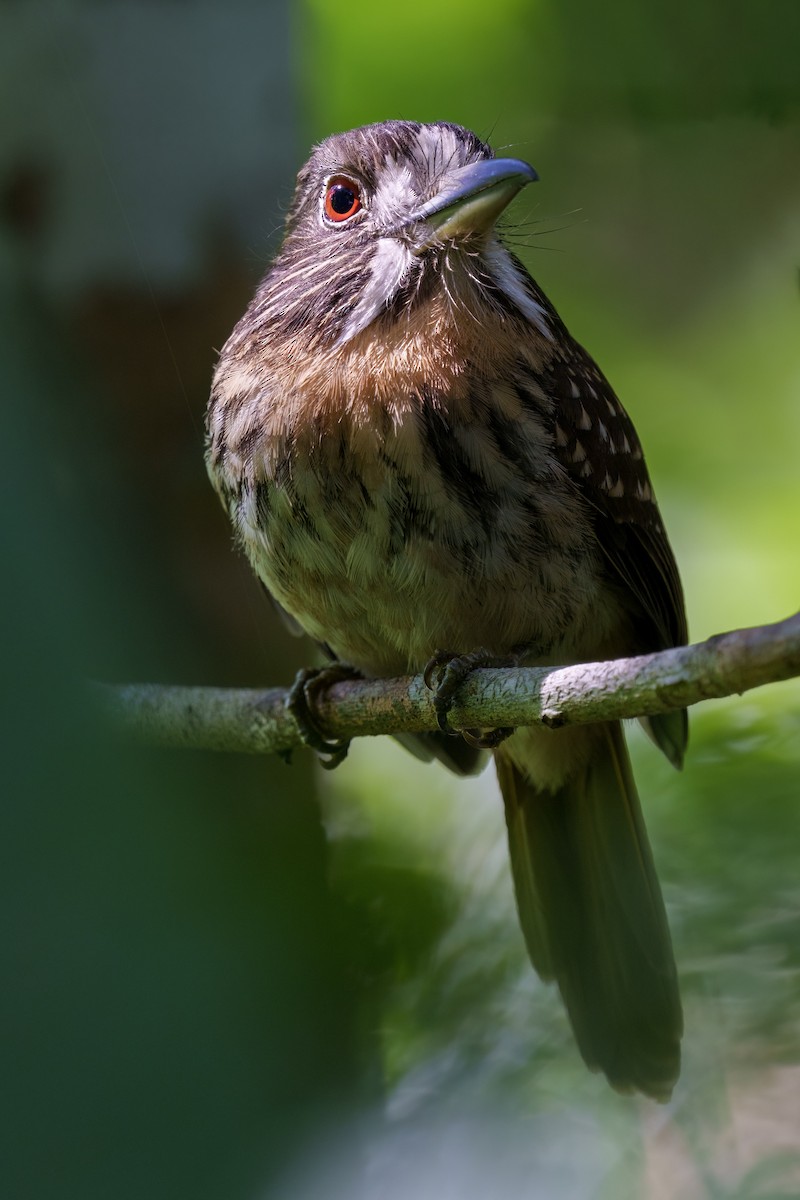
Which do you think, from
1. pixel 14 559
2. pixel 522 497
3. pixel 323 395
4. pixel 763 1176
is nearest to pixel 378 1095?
pixel 763 1176

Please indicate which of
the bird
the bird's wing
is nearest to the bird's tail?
the bird

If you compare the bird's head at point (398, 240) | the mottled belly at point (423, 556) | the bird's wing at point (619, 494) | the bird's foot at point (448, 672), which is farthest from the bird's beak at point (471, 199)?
the bird's foot at point (448, 672)

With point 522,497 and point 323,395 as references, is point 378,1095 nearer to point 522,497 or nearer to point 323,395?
point 522,497

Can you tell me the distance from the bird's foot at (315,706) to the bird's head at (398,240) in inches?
28.8

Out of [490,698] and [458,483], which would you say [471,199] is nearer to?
[458,483]

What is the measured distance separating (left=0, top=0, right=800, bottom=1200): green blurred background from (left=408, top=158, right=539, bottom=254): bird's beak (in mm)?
573

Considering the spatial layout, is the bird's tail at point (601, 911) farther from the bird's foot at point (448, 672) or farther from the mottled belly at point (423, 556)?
the bird's foot at point (448, 672)

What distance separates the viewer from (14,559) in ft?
2.21

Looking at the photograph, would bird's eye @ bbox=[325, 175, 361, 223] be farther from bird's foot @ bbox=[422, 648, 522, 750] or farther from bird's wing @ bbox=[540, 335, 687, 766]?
bird's foot @ bbox=[422, 648, 522, 750]

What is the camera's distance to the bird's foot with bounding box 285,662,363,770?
8.80ft

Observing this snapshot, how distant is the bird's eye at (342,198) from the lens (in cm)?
274

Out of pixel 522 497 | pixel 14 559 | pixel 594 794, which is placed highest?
pixel 14 559

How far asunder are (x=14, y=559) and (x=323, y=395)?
1.84 metres

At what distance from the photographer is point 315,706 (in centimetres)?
271
